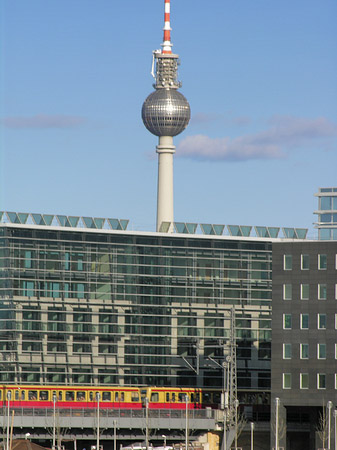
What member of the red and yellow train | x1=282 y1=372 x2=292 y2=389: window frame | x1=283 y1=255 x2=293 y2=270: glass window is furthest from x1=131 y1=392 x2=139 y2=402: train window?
x1=283 y1=255 x2=293 y2=270: glass window

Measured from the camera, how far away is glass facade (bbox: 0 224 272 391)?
179625mm

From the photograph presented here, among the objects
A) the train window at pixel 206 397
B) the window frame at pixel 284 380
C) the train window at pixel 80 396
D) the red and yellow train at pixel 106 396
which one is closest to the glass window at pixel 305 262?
the window frame at pixel 284 380

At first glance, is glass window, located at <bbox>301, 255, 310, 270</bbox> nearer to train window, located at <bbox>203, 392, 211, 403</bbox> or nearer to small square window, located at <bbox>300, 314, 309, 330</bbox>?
small square window, located at <bbox>300, 314, 309, 330</bbox>

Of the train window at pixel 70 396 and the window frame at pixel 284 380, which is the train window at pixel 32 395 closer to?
the train window at pixel 70 396

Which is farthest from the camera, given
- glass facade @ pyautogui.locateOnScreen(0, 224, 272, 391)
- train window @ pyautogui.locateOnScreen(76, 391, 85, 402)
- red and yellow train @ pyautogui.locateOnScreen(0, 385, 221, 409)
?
glass facade @ pyautogui.locateOnScreen(0, 224, 272, 391)

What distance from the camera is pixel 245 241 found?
18762cm

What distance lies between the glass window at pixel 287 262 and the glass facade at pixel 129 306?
43098 mm

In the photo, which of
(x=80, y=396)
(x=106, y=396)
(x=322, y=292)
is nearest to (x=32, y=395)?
(x=80, y=396)

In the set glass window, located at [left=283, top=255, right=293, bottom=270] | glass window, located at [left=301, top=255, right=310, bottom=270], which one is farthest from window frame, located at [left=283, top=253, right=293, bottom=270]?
glass window, located at [left=301, top=255, right=310, bottom=270]

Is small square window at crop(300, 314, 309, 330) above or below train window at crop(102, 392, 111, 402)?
above

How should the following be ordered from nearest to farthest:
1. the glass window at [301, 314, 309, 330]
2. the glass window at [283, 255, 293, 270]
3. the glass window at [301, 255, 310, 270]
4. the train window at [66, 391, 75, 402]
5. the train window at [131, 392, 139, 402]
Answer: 1. the glass window at [301, 314, 309, 330]
2. the glass window at [301, 255, 310, 270]
3. the glass window at [283, 255, 293, 270]
4. the train window at [66, 391, 75, 402]
5. the train window at [131, 392, 139, 402]

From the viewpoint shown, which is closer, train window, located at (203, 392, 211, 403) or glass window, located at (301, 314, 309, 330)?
glass window, located at (301, 314, 309, 330)

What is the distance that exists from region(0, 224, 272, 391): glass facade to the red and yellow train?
881cm

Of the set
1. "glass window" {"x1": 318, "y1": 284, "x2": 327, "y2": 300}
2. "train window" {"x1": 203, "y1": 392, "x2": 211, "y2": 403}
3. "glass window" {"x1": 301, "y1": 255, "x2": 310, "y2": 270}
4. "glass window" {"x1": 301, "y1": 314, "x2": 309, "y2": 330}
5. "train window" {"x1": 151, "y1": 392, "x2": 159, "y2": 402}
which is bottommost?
"train window" {"x1": 151, "y1": 392, "x2": 159, "y2": 402}
